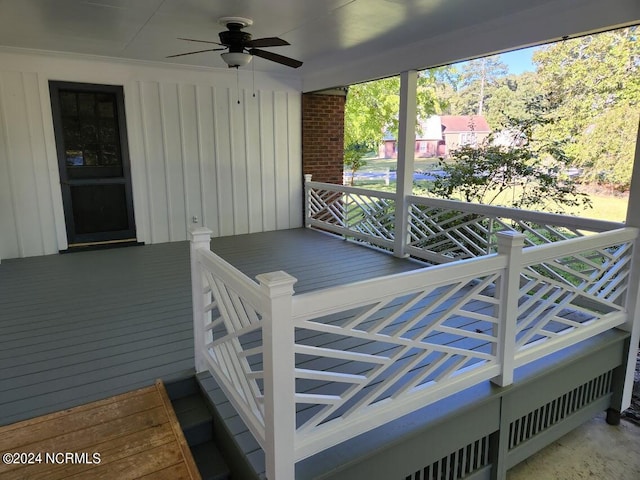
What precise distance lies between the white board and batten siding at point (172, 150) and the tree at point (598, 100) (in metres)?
4.54

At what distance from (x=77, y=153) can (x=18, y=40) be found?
4.57ft

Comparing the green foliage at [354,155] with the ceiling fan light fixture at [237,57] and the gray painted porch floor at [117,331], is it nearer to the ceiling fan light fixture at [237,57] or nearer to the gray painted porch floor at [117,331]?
the gray painted porch floor at [117,331]

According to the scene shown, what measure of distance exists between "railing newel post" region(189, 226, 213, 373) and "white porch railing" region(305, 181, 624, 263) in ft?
9.49

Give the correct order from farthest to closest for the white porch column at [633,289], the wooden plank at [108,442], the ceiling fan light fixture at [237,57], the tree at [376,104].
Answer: the tree at [376,104], the ceiling fan light fixture at [237,57], the white porch column at [633,289], the wooden plank at [108,442]

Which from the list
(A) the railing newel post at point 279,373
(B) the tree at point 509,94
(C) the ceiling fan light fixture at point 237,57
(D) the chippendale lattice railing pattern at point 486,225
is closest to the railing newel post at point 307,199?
(D) the chippendale lattice railing pattern at point 486,225

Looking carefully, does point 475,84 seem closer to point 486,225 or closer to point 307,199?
point 307,199

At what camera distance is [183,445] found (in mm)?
2074

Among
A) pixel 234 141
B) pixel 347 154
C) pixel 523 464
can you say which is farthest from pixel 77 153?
pixel 347 154

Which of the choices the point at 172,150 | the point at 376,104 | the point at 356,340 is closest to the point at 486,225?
the point at 356,340

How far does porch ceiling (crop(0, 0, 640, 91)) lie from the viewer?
337 centimetres

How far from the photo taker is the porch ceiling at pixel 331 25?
3369 millimetres

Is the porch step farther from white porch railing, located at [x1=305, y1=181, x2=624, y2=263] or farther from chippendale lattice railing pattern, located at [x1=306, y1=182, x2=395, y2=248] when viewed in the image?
chippendale lattice railing pattern, located at [x1=306, y1=182, x2=395, y2=248]

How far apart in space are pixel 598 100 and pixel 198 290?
8.26 metres

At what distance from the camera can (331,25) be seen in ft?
13.2
